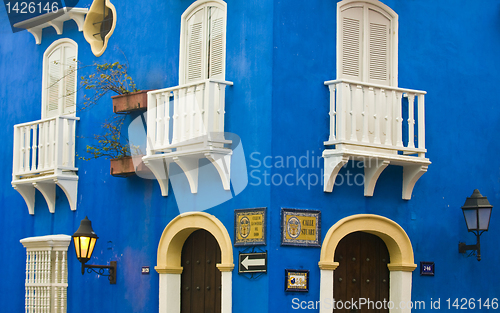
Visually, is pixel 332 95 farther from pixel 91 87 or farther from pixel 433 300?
pixel 91 87

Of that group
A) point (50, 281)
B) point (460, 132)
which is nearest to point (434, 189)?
point (460, 132)

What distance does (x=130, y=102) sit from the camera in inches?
536

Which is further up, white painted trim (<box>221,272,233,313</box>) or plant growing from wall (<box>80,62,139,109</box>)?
plant growing from wall (<box>80,62,139,109</box>)

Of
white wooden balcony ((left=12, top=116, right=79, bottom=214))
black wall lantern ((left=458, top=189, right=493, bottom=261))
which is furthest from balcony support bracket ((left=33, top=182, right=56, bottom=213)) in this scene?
black wall lantern ((left=458, top=189, right=493, bottom=261))

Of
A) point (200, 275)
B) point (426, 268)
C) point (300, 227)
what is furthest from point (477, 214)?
point (200, 275)

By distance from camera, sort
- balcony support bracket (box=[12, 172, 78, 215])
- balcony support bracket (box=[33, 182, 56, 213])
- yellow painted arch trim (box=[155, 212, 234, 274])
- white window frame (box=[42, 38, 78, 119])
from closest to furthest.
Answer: yellow painted arch trim (box=[155, 212, 234, 274]), balcony support bracket (box=[12, 172, 78, 215]), balcony support bracket (box=[33, 182, 56, 213]), white window frame (box=[42, 38, 78, 119])

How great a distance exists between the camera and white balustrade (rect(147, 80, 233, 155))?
12078mm

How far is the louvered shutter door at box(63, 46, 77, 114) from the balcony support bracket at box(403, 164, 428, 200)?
21.3 feet

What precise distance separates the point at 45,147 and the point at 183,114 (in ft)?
12.2

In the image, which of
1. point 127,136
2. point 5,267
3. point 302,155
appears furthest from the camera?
point 5,267

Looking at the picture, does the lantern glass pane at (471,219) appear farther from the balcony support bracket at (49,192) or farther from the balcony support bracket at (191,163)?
the balcony support bracket at (49,192)

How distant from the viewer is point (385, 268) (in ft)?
41.4

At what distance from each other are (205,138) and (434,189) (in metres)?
3.84

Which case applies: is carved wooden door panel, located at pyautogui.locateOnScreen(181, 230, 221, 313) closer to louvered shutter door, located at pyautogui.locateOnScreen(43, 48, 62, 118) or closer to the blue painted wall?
the blue painted wall
